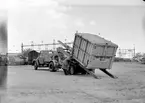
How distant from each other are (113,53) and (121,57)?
122 feet

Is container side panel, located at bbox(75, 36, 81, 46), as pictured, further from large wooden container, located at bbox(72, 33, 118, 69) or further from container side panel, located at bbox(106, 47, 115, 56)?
container side panel, located at bbox(106, 47, 115, 56)

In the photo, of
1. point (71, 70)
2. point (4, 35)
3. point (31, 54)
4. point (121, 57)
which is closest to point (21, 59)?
point (31, 54)

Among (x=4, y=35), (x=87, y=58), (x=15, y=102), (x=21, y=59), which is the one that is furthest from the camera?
(x=21, y=59)

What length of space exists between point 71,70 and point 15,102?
9370 mm

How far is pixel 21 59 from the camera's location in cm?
3192

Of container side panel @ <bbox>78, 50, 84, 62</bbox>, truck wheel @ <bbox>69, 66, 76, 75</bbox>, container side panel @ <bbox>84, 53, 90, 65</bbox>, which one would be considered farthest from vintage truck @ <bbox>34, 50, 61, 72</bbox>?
container side panel @ <bbox>84, 53, 90, 65</bbox>

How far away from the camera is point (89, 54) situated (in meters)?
12.4

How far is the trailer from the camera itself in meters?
12.4

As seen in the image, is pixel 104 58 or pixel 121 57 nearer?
pixel 104 58

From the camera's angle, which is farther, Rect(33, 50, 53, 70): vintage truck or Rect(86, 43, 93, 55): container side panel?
Rect(33, 50, 53, 70): vintage truck

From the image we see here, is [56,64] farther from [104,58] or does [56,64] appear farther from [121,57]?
[121,57]

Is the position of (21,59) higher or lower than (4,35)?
lower

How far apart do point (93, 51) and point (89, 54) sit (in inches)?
14.7

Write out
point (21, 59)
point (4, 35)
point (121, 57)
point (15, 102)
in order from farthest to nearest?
point (121, 57)
point (21, 59)
point (15, 102)
point (4, 35)
